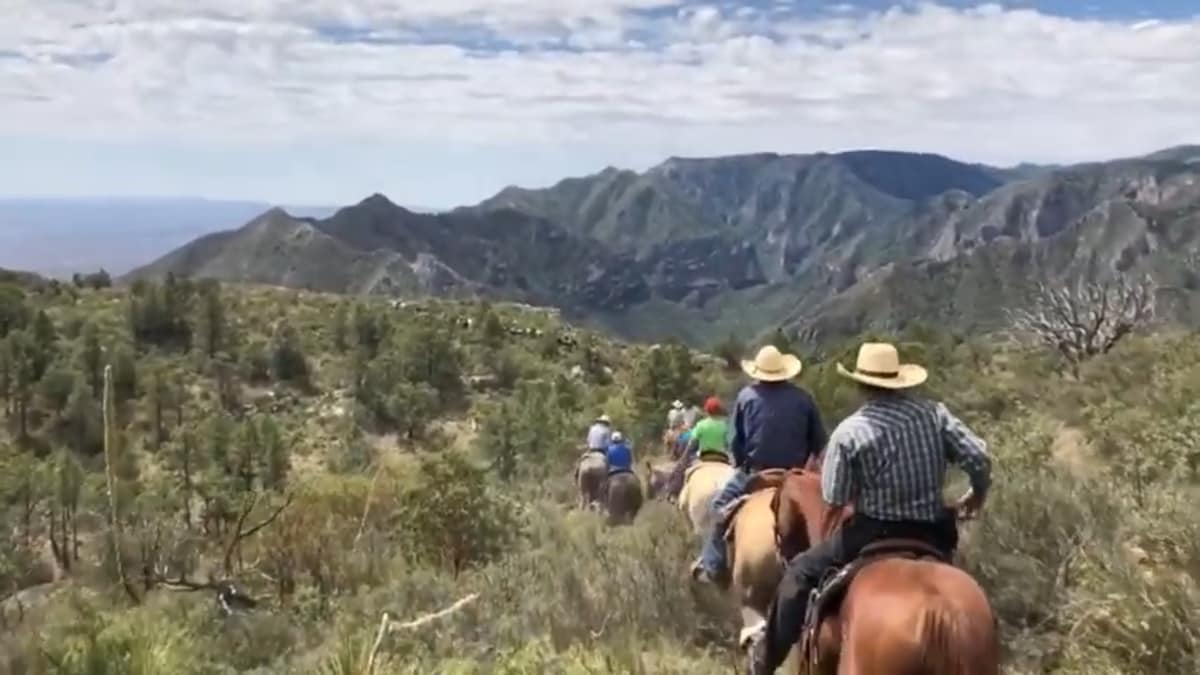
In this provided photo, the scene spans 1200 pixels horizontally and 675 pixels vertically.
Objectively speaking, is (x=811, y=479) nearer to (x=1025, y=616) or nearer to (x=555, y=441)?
(x=1025, y=616)

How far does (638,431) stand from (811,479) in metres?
22.1

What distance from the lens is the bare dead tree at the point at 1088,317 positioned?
31.5 metres

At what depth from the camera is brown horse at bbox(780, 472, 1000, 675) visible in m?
5.08

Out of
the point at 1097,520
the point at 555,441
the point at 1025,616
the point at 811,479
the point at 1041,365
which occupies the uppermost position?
the point at 811,479

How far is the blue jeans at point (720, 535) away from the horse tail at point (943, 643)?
4214mm

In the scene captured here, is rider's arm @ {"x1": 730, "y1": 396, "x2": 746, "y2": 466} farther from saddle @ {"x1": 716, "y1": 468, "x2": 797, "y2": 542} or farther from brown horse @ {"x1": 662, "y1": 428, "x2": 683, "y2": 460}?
brown horse @ {"x1": 662, "y1": 428, "x2": 683, "y2": 460}

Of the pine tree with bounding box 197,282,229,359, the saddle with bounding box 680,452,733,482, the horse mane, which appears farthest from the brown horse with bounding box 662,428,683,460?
the pine tree with bounding box 197,282,229,359

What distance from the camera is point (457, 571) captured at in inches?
504

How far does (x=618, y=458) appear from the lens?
1698 centimetres

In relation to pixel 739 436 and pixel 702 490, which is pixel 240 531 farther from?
pixel 739 436

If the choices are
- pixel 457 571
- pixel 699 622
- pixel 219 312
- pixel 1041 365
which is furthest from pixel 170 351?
pixel 699 622

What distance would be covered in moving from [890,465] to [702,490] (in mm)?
5625

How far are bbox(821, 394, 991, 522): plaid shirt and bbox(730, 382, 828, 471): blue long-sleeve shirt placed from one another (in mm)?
3175

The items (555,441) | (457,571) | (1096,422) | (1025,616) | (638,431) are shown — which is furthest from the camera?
(555,441)
